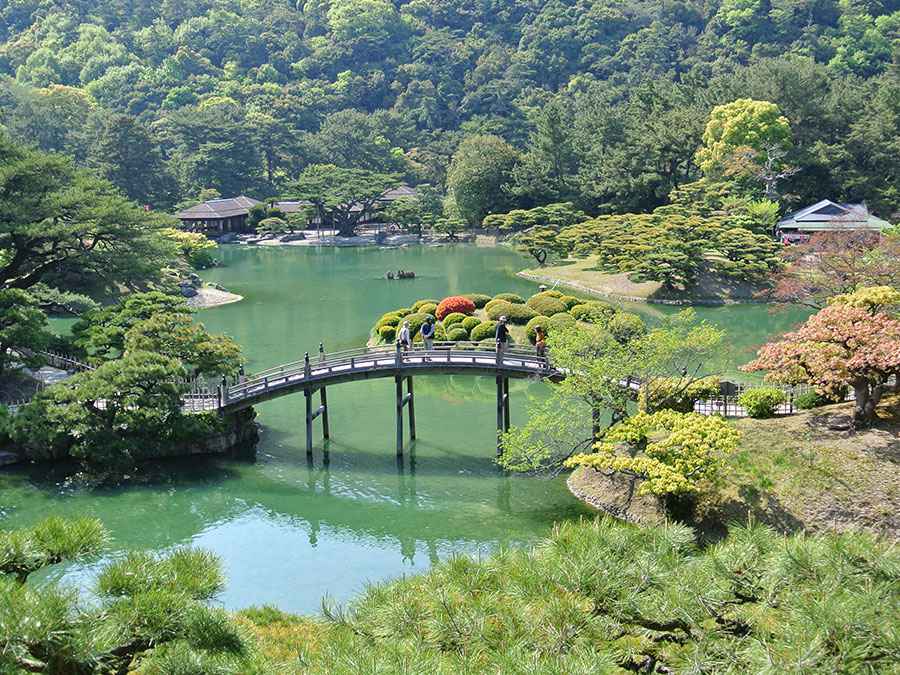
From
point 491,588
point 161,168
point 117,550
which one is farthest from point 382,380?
point 161,168

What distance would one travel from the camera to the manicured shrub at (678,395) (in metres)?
23.7

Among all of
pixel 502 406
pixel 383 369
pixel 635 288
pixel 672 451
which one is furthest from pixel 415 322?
pixel 672 451

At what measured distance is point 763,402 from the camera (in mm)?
22875

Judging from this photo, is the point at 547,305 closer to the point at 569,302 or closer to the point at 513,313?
the point at 569,302

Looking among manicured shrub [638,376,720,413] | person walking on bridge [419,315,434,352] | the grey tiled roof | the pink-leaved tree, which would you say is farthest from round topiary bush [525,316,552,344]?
the grey tiled roof

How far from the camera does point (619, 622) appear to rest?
983 centimetres

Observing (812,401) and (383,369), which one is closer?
(812,401)

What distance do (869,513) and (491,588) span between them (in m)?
11.8

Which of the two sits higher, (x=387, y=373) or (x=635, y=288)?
(x=635, y=288)

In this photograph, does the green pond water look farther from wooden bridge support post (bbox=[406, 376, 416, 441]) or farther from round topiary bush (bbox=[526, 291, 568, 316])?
round topiary bush (bbox=[526, 291, 568, 316])

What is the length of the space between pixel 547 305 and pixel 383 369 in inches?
579

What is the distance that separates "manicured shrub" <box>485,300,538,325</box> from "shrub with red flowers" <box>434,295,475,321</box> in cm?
157

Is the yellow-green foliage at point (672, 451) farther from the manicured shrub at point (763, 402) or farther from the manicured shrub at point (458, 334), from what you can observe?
the manicured shrub at point (458, 334)

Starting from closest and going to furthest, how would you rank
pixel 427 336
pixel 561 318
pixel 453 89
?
pixel 427 336 → pixel 561 318 → pixel 453 89
